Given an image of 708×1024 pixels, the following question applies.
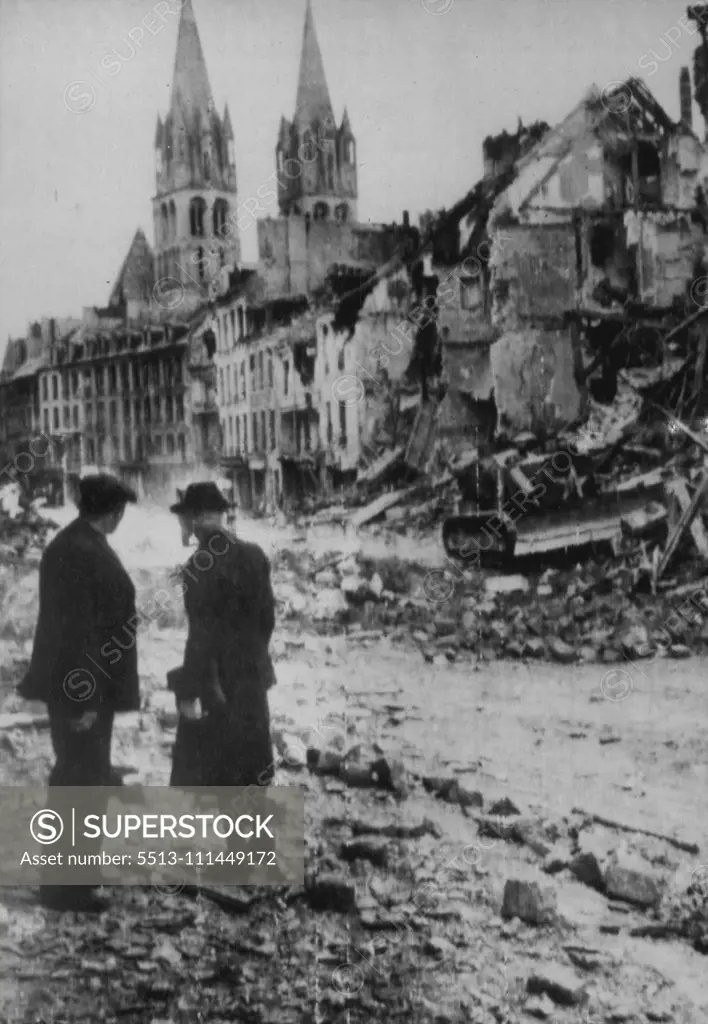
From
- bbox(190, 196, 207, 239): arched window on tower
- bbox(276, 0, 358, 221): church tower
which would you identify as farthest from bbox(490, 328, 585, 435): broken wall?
bbox(190, 196, 207, 239): arched window on tower

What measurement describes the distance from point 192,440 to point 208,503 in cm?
31

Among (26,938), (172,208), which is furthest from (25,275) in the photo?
(26,938)

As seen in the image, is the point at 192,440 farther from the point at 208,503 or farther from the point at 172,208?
the point at 172,208

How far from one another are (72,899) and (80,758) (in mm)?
505

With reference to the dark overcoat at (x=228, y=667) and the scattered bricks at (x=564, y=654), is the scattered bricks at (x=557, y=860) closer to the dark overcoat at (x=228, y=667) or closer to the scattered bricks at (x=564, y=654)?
the scattered bricks at (x=564, y=654)

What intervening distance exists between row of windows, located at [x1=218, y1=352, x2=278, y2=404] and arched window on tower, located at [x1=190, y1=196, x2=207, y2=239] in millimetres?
502

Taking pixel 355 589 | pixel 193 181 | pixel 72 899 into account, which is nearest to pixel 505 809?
pixel 355 589

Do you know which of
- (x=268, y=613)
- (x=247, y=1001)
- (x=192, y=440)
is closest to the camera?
(x=247, y=1001)

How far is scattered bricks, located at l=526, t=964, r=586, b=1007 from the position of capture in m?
3.03

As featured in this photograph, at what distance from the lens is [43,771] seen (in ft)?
11.2

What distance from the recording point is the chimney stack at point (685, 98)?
3.43m

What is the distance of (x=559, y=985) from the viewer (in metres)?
3.03

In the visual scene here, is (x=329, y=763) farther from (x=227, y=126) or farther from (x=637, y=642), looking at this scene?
(x=227, y=126)

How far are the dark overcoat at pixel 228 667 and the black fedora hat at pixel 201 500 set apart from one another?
126 millimetres
